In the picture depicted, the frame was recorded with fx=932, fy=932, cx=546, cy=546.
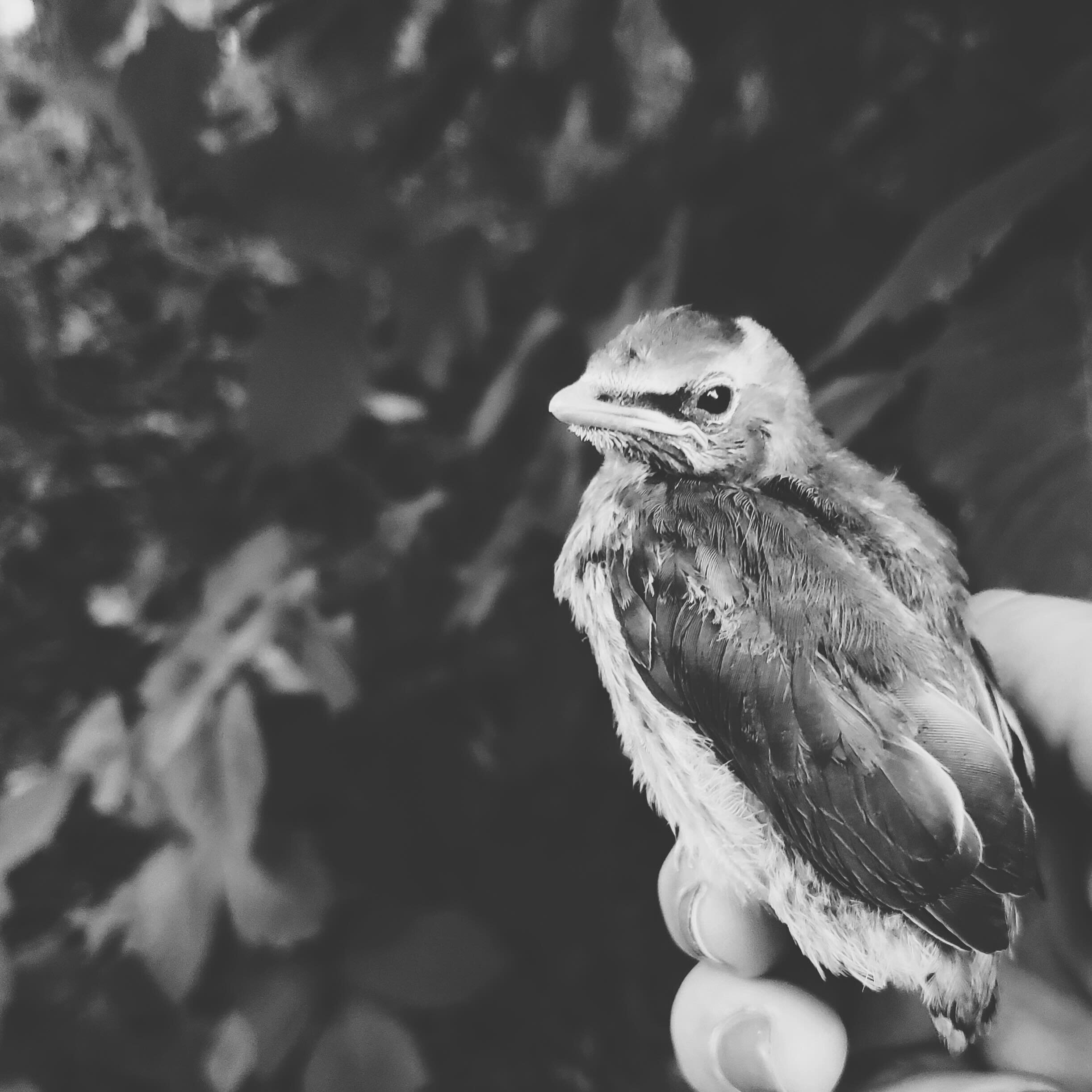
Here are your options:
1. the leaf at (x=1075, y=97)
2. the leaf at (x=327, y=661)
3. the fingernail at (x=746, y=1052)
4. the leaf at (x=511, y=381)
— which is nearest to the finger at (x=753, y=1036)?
the fingernail at (x=746, y=1052)

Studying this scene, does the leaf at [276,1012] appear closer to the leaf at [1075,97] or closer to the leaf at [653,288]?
the leaf at [653,288]

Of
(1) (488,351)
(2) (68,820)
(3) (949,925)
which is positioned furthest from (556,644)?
(2) (68,820)

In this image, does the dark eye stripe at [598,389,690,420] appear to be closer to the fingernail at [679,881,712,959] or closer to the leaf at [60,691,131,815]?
the fingernail at [679,881,712,959]

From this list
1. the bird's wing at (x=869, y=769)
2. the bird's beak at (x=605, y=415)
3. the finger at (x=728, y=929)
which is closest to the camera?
the bird's wing at (x=869, y=769)

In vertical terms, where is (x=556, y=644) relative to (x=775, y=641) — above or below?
below

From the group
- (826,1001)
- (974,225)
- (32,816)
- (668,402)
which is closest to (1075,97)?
(974,225)

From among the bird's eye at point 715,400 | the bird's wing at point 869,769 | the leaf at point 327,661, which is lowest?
the leaf at point 327,661

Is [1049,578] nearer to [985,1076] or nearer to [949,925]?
[949,925]
